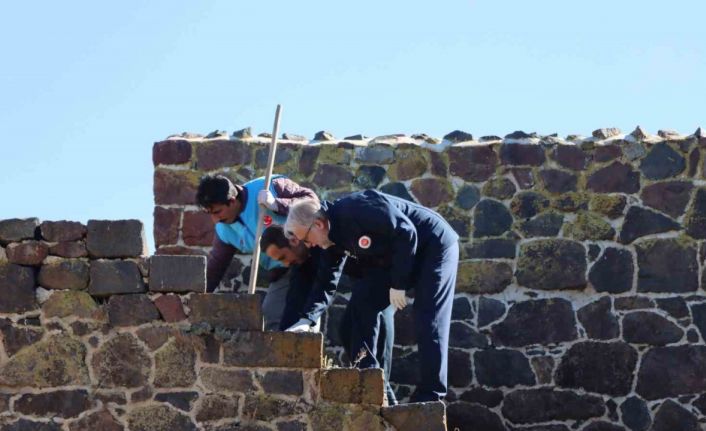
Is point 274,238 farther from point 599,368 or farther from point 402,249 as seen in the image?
point 599,368

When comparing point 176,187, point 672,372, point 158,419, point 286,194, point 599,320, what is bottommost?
point 158,419

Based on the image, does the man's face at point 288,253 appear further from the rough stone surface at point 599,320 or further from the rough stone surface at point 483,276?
the rough stone surface at point 599,320

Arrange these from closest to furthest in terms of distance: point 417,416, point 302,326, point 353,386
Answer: point 417,416
point 353,386
point 302,326

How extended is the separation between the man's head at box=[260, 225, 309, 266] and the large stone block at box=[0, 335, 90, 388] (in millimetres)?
1259

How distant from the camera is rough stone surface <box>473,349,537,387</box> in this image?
12594 mm

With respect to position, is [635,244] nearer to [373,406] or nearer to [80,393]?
[373,406]

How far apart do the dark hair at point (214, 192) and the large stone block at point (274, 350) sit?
0.98m

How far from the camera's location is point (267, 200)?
36.6 feet

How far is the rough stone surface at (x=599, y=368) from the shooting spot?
492 inches

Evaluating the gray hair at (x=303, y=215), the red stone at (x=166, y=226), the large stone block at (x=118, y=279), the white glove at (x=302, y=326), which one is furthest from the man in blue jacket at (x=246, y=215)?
the red stone at (x=166, y=226)

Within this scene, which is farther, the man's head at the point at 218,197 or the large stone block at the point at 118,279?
the man's head at the point at 218,197

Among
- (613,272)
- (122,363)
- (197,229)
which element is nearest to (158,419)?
(122,363)

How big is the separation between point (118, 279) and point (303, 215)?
1.15m

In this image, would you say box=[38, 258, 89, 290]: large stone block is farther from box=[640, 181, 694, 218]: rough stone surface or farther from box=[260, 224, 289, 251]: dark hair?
box=[640, 181, 694, 218]: rough stone surface
